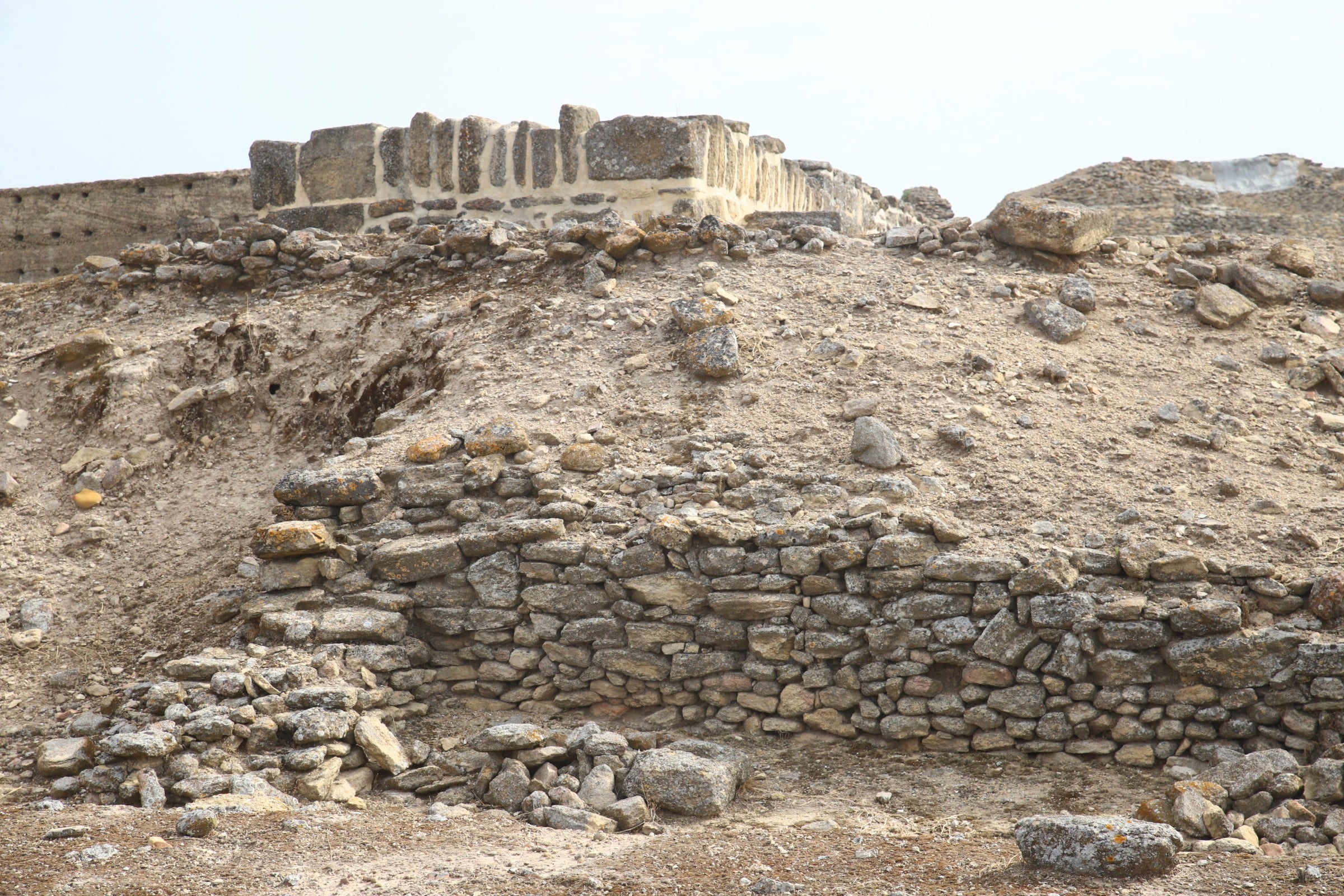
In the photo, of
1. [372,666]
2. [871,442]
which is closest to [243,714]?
[372,666]

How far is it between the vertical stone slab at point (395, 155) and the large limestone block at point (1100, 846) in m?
6.91

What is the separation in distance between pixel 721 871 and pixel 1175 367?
4370 millimetres

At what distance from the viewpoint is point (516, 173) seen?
840 centimetres

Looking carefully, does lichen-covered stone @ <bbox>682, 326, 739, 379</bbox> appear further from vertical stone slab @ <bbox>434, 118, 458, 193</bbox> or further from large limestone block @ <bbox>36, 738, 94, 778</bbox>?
large limestone block @ <bbox>36, 738, 94, 778</bbox>

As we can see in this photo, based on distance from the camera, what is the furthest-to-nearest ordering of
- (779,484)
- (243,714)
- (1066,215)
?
(1066,215) < (779,484) < (243,714)

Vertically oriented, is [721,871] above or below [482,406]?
below

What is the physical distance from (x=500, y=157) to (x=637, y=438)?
351 centimetres

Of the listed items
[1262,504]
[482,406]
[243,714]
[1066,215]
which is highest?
[1066,215]

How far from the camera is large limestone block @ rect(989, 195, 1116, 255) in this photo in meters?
7.06

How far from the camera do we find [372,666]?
514 cm

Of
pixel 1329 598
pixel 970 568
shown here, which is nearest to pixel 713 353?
pixel 970 568

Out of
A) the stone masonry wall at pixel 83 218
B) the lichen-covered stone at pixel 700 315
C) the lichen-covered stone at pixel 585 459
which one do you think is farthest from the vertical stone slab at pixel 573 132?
the stone masonry wall at pixel 83 218

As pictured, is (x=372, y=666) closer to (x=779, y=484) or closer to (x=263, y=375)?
(x=779, y=484)

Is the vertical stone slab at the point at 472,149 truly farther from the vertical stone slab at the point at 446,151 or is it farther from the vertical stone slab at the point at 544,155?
the vertical stone slab at the point at 544,155
